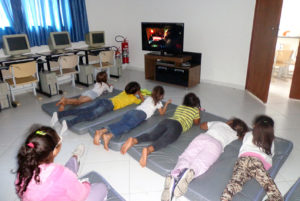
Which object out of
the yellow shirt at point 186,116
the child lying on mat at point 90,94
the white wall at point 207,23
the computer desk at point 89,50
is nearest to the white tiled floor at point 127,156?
the child lying on mat at point 90,94

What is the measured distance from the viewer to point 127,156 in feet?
8.27

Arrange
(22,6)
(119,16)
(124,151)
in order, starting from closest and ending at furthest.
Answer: (124,151)
(22,6)
(119,16)

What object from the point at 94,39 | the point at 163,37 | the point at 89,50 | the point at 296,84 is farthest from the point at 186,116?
the point at 94,39

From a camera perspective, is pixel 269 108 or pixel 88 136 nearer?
pixel 88 136

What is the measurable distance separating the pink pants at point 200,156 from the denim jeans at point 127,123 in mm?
883

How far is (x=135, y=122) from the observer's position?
9.27 feet

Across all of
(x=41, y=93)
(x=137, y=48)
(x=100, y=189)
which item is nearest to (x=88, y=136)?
(x=100, y=189)

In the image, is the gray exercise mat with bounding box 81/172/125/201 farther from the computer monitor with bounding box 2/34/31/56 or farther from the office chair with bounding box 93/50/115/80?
the office chair with bounding box 93/50/115/80

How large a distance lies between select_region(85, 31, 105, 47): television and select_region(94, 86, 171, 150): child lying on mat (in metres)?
3.27

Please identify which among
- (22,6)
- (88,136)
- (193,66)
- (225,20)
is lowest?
(88,136)

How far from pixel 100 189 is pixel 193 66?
3.86 metres

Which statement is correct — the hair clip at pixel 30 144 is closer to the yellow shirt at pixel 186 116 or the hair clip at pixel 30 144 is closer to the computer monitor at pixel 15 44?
the yellow shirt at pixel 186 116

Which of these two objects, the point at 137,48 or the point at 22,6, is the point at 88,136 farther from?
the point at 137,48

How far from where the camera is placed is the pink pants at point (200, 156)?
1.91 meters
